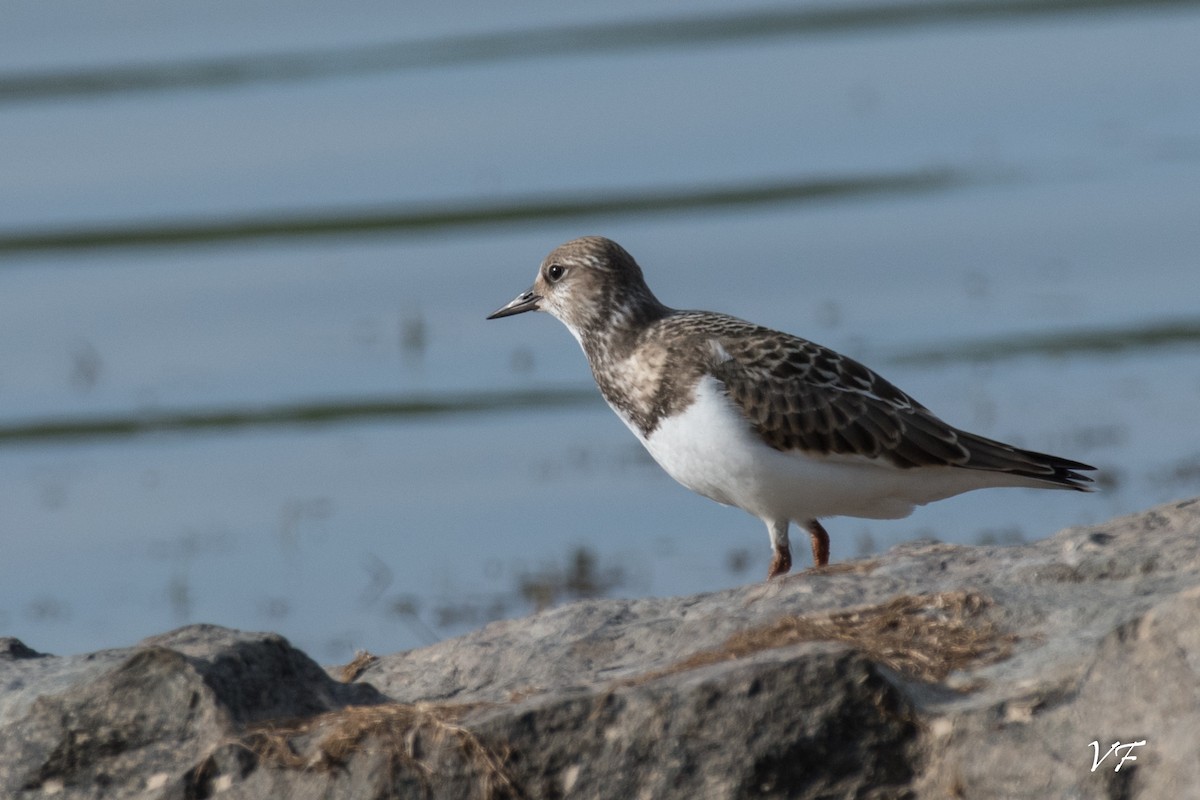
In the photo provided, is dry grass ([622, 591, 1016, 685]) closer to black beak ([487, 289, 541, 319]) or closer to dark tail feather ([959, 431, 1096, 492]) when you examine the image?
dark tail feather ([959, 431, 1096, 492])

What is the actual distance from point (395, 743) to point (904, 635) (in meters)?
1.32

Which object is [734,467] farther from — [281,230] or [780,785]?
[281,230]

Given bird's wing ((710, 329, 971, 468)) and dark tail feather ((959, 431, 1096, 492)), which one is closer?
bird's wing ((710, 329, 971, 468))

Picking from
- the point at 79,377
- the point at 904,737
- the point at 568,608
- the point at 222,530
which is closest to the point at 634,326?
the point at 568,608

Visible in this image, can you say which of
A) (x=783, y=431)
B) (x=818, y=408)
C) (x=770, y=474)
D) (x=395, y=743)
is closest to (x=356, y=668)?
(x=395, y=743)

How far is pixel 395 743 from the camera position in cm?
498

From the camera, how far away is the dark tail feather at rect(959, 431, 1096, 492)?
→ 7484 mm

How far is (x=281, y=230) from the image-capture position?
1788 centimetres

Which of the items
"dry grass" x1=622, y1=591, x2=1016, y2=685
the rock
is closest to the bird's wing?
the rock

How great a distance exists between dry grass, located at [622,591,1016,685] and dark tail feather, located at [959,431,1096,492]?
6.85 feet

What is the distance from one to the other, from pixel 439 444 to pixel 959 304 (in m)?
4.39

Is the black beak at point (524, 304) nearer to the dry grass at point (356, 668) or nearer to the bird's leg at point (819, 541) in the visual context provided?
the bird's leg at point (819, 541)
